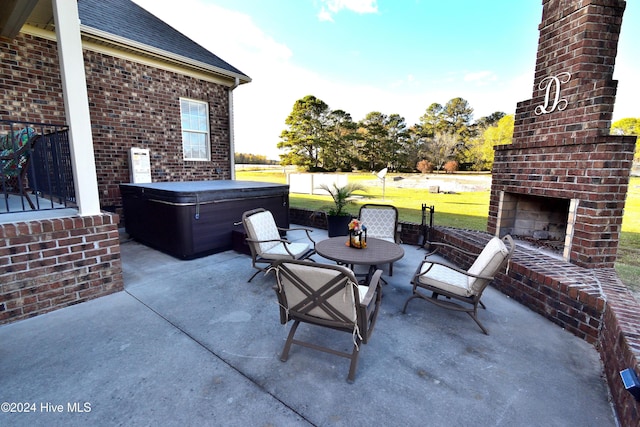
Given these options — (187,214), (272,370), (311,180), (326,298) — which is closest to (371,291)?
(326,298)

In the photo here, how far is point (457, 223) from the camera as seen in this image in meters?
6.48

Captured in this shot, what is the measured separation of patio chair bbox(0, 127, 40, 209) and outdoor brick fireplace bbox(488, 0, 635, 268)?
236 inches

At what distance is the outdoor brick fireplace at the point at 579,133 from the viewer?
2.91 metres

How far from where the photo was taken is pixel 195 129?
709cm

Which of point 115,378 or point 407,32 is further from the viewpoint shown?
point 407,32

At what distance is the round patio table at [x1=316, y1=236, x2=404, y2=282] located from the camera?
299 cm

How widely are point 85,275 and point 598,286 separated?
17.3 feet

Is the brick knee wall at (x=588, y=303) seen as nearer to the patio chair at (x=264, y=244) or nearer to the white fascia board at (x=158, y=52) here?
the patio chair at (x=264, y=244)

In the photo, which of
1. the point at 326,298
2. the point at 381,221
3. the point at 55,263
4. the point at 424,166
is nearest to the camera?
the point at 326,298

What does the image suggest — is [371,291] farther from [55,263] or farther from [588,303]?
[55,263]

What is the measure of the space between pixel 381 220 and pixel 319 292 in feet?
9.47

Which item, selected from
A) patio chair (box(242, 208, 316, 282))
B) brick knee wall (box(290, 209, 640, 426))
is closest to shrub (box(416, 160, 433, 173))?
brick knee wall (box(290, 209, 640, 426))

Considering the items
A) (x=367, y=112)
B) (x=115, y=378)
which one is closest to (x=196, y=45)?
(x=115, y=378)

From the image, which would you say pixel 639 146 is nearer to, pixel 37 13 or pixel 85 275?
pixel 85 275
